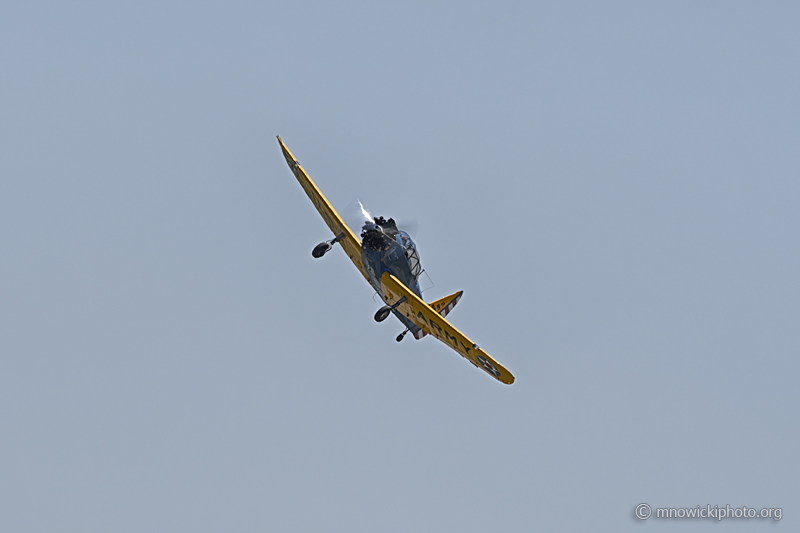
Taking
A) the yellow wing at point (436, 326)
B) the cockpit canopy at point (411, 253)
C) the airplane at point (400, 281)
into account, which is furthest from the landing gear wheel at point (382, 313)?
the cockpit canopy at point (411, 253)

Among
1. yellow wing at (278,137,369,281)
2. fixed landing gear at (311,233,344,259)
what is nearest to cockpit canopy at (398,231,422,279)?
yellow wing at (278,137,369,281)

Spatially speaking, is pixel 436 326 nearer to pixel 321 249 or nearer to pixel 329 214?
pixel 321 249

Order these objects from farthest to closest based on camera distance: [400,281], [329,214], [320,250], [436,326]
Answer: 1. [329,214]
2. [320,250]
3. [400,281]
4. [436,326]

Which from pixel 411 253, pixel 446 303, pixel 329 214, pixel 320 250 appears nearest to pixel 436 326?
pixel 411 253

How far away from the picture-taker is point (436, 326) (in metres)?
58.2

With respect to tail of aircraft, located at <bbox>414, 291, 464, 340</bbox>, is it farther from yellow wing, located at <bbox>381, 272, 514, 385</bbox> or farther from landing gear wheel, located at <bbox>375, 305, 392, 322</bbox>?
landing gear wheel, located at <bbox>375, 305, 392, 322</bbox>

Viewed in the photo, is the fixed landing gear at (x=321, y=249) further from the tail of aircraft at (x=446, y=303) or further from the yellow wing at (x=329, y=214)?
the tail of aircraft at (x=446, y=303)

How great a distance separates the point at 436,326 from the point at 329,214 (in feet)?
37.0

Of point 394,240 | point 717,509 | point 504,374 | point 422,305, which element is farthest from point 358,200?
point 717,509

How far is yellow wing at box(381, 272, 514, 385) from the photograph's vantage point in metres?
55.4

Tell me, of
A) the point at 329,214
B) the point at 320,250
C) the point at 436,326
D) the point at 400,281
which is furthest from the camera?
the point at 329,214

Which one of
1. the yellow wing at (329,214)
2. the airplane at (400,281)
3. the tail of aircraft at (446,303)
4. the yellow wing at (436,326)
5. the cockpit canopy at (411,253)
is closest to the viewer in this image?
the yellow wing at (436,326)

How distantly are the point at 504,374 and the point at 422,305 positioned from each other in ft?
20.7

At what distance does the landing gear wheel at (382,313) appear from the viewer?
58.1 meters
